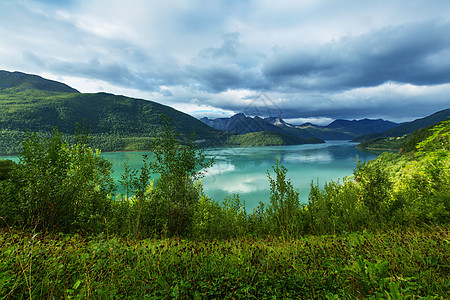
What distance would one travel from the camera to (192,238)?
698 centimetres

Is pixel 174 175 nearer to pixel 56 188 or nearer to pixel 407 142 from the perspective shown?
pixel 56 188

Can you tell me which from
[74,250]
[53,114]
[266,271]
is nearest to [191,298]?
[266,271]

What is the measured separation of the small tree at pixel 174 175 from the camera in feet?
25.4

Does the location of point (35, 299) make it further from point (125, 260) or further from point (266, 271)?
point (266, 271)

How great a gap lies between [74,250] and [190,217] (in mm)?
4715

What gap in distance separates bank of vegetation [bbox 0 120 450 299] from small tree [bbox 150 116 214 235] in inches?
1.8

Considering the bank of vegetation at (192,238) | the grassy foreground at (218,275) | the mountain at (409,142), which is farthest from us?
the mountain at (409,142)

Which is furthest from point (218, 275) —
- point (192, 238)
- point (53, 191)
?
point (53, 191)

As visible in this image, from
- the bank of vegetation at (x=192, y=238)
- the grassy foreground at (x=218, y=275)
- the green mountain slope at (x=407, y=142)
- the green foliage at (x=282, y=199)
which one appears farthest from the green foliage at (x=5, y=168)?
the green mountain slope at (x=407, y=142)

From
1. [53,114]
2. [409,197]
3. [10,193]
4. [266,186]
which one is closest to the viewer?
[10,193]

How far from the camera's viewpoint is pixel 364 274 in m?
2.79

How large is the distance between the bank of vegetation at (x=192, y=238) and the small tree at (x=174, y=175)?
0.05m

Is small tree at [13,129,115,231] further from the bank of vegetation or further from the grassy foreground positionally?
the grassy foreground

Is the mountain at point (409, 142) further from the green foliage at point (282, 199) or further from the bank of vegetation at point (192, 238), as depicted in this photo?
the green foliage at point (282, 199)
